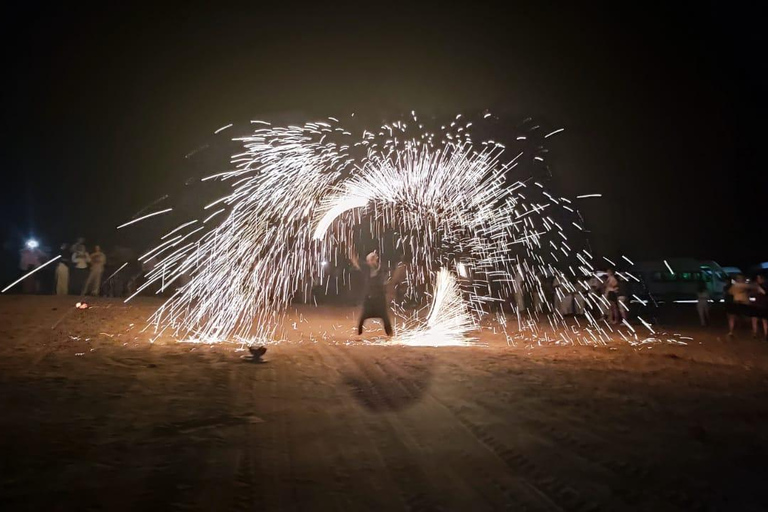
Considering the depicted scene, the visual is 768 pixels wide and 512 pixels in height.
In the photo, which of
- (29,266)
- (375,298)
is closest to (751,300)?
(375,298)

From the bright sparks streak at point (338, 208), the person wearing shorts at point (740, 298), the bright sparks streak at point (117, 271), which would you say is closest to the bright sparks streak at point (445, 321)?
the bright sparks streak at point (338, 208)

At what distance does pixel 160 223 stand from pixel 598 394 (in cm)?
2636

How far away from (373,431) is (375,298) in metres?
7.68

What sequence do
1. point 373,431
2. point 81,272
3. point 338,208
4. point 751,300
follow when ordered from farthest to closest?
point 81,272
point 751,300
point 338,208
point 373,431

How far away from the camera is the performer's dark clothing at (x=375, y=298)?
14.2 m

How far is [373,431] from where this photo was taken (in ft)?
21.9

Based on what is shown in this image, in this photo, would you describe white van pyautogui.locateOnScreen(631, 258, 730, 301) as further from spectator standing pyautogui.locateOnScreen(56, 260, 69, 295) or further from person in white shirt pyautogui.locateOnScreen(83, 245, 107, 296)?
spectator standing pyautogui.locateOnScreen(56, 260, 69, 295)

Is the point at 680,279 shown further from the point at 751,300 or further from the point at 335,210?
the point at 335,210

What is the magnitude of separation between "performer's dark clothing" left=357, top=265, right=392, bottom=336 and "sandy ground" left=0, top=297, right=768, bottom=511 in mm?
2538

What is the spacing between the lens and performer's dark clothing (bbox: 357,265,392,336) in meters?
14.2

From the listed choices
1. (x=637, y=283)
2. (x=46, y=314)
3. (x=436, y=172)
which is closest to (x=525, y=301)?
(x=637, y=283)

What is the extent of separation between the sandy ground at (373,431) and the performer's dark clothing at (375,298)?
254 centimetres

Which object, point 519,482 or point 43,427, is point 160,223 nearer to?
point 43,427

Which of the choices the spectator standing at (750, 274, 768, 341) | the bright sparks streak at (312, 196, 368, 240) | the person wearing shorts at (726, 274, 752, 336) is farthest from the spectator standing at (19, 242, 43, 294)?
the spectator standing at (750, 274, 768, 341)
